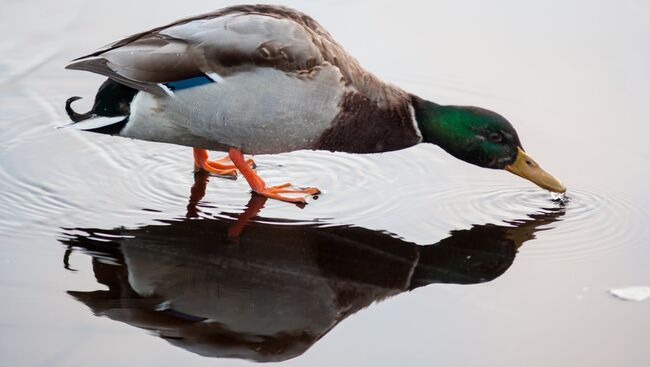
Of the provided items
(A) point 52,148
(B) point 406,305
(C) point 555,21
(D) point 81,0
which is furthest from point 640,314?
(D) point 81,0

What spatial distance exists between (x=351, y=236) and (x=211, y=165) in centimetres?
98

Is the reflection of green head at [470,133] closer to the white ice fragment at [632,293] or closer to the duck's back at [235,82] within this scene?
the duck's back at [235,82]

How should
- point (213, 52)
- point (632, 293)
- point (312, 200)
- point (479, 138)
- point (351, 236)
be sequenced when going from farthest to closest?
point (479, 138) < point (312, 200) < point (213, 52) < point (351, 236) < point (632, 293)

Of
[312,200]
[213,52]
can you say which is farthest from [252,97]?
[312,200]

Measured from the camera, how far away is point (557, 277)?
4.21m

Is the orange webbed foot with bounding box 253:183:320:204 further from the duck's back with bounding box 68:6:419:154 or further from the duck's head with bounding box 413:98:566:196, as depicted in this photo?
the duck's head with bounding box 413:98:566:196

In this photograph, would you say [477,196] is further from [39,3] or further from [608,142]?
[39,3]

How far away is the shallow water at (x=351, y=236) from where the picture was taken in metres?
3.67

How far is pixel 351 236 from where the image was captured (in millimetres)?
4453

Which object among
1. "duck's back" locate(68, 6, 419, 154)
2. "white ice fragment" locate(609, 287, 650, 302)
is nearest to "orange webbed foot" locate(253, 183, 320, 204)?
"duck's back" locate(68, 6, 419, 154)

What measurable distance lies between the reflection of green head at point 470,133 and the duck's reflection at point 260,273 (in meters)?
0.35

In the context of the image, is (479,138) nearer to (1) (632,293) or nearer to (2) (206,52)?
(1) (632,293)

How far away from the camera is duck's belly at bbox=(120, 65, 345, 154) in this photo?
15.2 feet

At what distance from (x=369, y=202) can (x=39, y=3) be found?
319 centimetres
